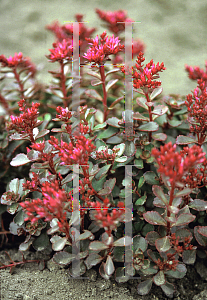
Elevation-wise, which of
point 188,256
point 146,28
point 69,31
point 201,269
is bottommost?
point 201,269

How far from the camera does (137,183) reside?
1.31m

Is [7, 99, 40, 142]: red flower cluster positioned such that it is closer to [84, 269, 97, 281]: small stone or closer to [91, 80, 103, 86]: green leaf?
[91, 80, 103, 86]: green leaf

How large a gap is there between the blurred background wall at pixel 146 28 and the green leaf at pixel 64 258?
2.37m

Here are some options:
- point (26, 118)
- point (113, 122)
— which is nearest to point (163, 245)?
point (113, 122)

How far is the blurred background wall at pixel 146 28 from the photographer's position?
3.25m

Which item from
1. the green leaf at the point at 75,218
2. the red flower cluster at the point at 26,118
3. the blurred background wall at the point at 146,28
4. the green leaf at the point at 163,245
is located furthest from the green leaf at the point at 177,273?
the blurred background wall at the point at 146,28

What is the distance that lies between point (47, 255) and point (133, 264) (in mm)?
435

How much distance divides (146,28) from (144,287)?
3.30m

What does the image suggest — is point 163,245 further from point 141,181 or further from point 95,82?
point 95,82

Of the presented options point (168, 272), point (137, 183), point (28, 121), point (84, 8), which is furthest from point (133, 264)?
point (84, 8)

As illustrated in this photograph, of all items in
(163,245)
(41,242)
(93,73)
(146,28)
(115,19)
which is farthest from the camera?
(146,28)

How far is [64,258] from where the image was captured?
41.7 inches

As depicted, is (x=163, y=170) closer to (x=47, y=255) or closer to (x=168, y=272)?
(x=168, y=272)

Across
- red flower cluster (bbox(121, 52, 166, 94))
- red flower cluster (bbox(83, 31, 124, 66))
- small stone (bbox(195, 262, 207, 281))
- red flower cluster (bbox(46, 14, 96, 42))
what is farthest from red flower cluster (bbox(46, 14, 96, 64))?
small stone (bbox(195, 262, 207, 281))
